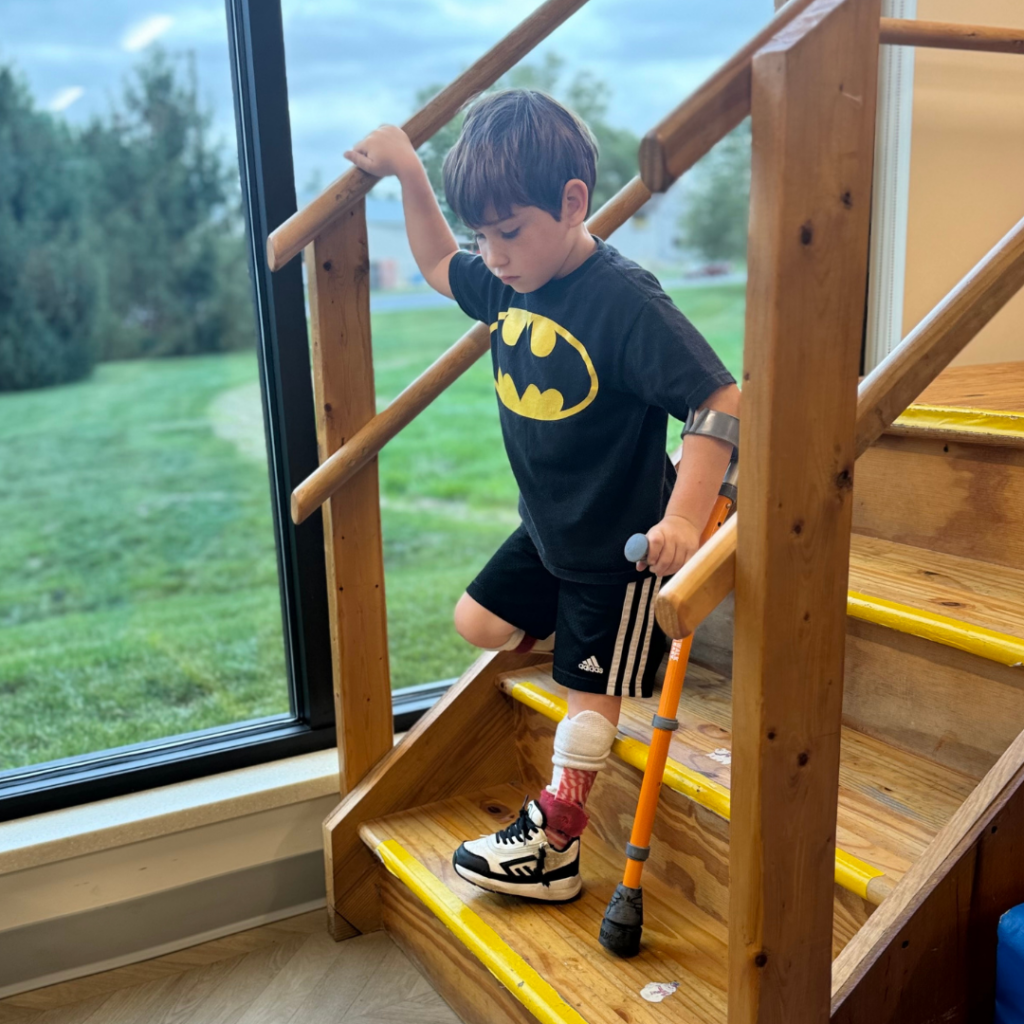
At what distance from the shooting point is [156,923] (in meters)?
1.70

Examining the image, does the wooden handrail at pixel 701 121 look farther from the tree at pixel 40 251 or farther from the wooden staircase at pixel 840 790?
the tree at pixel 40 251

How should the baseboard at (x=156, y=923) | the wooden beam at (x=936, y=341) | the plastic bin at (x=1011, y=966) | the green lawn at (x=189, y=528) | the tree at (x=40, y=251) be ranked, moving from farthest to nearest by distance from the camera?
1. the tree at (x=40, y=251)
2. the green lawn at (x=189, y=528)
3. the baseboard at (x=156, y=923)
4. the plastic bin at (x=1011, y=966)
5. the wooden beam at (x=936, y=341)

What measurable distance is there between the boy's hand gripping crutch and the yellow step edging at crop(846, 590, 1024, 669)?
0.20 meters

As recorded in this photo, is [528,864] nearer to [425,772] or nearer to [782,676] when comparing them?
[425,772]

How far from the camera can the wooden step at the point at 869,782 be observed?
1.14 m

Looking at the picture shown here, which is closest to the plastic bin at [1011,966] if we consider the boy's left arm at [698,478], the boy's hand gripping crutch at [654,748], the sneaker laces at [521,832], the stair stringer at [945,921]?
the stair stringer at [945,921]

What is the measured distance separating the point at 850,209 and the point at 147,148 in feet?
15.3

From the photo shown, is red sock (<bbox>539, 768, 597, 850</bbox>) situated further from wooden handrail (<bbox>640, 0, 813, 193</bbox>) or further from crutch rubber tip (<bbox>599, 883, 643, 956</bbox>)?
wooden handrail (<bbox>640, 0, 813, 193</bbox>)

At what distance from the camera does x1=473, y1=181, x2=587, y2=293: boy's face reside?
123cm

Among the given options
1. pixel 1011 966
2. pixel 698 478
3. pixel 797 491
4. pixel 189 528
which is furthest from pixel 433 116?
pixel 189 528

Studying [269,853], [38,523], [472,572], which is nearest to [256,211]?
[269,853]

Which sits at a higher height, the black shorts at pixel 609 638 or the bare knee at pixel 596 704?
the black shorts at pixel 609 638

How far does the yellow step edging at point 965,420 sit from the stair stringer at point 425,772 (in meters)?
0.78

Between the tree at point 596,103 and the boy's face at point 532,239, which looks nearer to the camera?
the boy's face at point 532,239
